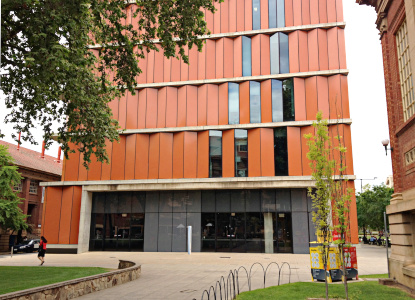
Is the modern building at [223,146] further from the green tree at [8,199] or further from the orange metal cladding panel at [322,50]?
the green tree at [8,199]

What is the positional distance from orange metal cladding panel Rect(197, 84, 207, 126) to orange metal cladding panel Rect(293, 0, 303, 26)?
941 centimetres

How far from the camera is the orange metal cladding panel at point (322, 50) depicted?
2964 cm

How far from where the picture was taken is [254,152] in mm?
29438

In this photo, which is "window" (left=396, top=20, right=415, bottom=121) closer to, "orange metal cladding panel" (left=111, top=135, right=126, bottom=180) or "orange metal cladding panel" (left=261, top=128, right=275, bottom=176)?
"orange metal cladding panel" (left=261, top=128, right=275, bottom=176)

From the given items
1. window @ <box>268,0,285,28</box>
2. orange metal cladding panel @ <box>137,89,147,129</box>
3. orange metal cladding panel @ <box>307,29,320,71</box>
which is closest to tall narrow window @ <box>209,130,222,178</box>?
orange metal cladding panel @ <box>137,89,147,129</box>

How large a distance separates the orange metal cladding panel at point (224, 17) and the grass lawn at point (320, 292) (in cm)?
2492

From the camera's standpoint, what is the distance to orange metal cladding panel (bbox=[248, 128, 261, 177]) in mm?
29094

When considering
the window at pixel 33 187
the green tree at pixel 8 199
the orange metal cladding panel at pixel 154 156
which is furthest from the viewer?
the window at pixel 33 187

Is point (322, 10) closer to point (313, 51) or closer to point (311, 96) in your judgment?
point (313, 51)

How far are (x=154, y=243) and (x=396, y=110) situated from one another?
21.9m

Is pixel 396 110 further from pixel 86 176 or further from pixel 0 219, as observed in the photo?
pixel 0 219

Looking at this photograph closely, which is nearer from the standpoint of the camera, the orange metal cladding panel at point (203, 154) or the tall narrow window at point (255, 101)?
the orange metal cladding panel at point (203, 154)

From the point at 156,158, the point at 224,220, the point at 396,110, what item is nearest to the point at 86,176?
the point at 156,158

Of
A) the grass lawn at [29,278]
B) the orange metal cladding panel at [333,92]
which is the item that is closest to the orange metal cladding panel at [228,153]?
the orange metal cladding panel at [333,92]
